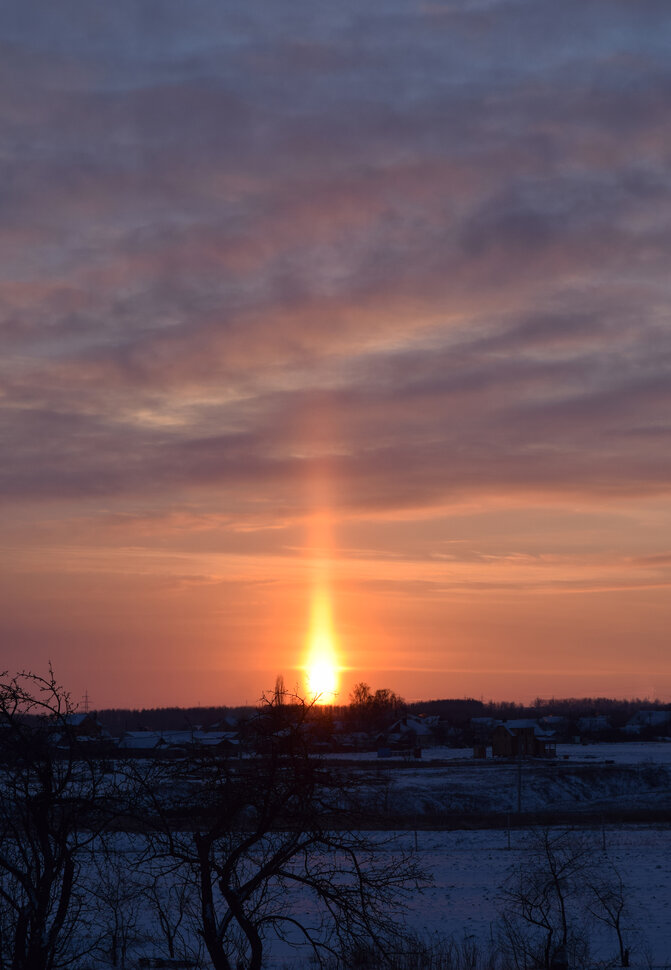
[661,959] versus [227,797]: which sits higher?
[227,797]

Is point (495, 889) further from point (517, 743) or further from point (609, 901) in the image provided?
→ point (517, 743)

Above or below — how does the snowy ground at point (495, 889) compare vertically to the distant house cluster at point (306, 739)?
below

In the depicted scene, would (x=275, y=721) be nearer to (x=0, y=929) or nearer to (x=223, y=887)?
(x=223, y=887)

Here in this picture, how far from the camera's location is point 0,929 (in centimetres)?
1234

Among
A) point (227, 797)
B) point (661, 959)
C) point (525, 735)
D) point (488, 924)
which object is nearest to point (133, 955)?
point (488, 924)

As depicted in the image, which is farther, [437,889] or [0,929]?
[437,889]

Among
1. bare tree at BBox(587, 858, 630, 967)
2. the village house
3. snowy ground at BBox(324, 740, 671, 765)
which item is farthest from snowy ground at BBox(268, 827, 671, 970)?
the village house

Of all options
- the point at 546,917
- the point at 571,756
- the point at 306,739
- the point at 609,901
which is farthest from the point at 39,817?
the point at 571,756

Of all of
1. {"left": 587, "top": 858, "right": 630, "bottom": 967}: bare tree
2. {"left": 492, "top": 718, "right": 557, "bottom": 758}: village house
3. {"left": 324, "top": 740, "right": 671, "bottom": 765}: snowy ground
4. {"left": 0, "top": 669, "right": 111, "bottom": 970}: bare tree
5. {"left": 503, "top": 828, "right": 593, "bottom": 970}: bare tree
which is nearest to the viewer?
{"left": 0, "top": 669, "right": 111, "bottom": 970}: bare tree

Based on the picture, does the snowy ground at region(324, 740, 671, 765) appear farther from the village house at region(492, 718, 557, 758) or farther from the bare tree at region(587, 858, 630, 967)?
the bare tree at region(587, 858, 630, 967)

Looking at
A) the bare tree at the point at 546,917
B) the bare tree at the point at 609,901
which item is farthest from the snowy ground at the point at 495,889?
the bare tree at the point at 546,917

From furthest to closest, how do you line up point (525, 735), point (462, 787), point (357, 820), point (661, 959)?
point (525, 735), point (462, 787), point (661, 959), point (357, 820)

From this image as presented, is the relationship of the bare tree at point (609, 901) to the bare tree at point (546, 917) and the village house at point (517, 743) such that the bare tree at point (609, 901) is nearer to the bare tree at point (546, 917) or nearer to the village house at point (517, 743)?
the bare tree at point (546, 917)

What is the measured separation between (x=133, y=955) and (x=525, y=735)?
130 meters
